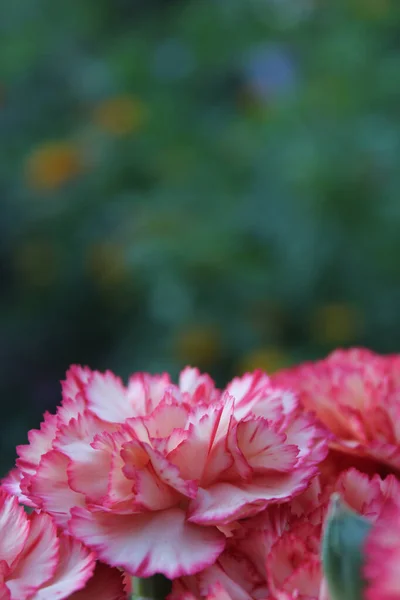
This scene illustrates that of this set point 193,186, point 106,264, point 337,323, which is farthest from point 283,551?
point 106,264

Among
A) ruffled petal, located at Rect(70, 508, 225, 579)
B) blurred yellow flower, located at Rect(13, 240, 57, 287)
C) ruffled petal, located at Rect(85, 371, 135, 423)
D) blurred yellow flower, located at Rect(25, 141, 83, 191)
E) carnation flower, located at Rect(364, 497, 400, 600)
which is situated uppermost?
blurred yellow flower, located at Rect(25, 141, 83, 191)

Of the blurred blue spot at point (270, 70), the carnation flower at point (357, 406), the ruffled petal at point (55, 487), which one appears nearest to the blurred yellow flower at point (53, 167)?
the blurred blue spot at point (270, 70)

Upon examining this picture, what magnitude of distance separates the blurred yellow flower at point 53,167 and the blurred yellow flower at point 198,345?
50cm

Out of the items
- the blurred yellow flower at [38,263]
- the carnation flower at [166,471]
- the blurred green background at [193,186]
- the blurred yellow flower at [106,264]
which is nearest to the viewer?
the carnation flower at [166,471]

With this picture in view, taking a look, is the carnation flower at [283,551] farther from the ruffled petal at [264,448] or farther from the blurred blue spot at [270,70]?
the blurred blue spot at [270,70]

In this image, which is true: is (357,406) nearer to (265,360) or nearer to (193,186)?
(265,360)

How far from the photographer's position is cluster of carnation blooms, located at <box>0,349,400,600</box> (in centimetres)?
38

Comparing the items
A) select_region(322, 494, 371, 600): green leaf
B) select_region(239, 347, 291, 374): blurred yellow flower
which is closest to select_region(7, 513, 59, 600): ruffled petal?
select_region(322, 494, 371, 600): green leaf

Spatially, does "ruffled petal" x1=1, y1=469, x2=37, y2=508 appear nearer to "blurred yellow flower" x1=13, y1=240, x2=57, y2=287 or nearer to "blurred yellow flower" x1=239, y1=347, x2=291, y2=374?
"blurred yellow flower" x1=239, y1=347, x2=291, y2=374

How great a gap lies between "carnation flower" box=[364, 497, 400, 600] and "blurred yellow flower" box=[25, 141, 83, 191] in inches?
69.6

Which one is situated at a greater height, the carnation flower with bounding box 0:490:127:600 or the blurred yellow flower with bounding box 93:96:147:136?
the blurred yellow flower with bounding box 93:96:147:136

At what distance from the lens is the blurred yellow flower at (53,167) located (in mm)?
2020

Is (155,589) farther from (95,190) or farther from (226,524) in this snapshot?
(95,190)

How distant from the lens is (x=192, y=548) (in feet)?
1.25
